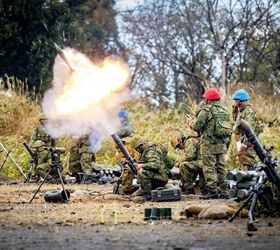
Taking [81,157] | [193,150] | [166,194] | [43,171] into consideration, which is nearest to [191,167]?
[193,150]

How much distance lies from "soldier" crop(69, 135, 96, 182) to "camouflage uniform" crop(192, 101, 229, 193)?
7.08 meters

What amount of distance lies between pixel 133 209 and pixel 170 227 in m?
2.87

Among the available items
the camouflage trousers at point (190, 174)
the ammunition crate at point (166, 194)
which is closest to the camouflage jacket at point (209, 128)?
the camouflage trousers at point (190, 174)

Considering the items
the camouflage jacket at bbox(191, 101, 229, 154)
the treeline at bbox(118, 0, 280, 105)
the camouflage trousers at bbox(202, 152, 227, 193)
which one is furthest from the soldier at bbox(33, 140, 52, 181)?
the treeline at bbox(118, 0, 280, 105)

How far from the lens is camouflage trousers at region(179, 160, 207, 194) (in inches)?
614

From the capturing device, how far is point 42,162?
22.2 m

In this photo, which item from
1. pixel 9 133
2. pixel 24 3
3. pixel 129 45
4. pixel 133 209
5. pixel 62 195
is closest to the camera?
pixel 133 209

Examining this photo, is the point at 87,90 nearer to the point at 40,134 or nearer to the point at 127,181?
the point at 127,181

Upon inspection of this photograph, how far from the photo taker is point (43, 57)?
30.5 m

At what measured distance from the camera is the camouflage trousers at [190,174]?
15594mm

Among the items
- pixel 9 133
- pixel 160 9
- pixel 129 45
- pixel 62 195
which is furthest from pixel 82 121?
pixel 129 45

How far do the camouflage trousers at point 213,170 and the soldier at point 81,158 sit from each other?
714cm

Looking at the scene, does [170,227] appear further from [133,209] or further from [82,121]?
[82,121]

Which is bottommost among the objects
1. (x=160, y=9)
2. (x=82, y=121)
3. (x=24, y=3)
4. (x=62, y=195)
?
(x=62, y=195)
